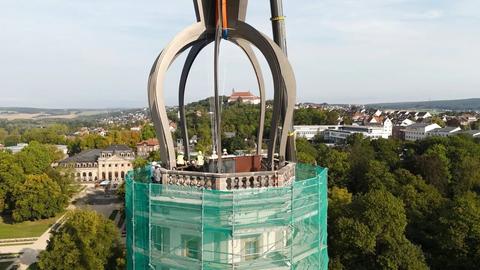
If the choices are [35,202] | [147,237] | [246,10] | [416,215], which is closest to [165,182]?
[147,237]

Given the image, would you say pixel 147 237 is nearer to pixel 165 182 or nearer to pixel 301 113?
pixel 165 182

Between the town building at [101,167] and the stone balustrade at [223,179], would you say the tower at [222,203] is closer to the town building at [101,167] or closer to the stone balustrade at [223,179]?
the stone balustrade at [223,179]

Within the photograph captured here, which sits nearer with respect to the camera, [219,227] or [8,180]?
[219,227]

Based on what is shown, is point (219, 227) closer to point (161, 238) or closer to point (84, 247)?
point (161, 238)

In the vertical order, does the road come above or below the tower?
below

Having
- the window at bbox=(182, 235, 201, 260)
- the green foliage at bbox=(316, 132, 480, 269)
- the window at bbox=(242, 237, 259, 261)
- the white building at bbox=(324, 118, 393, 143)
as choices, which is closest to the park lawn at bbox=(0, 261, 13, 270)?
the green foliage at bbox=(316, 132, 480, 269)

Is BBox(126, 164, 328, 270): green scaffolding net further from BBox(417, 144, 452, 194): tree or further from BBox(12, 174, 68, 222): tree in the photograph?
BBox(12, 174, 68, 222): tree

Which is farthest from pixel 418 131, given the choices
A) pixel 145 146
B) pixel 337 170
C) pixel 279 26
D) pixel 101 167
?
pixel 279 26
